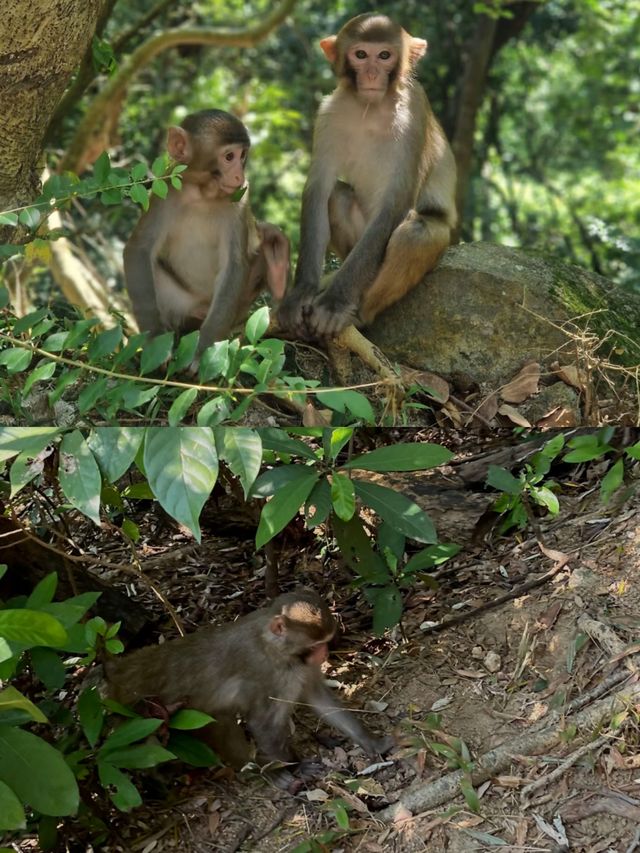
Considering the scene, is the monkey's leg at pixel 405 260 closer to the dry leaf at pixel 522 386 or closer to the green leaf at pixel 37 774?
the dry leaf at pixel 522 386

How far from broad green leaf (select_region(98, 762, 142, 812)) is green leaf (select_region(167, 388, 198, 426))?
116 centimetres

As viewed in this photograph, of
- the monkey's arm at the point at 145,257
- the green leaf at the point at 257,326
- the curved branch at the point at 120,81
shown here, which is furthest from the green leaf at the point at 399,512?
the curved branch at the point at 120,81

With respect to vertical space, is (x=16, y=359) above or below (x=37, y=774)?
above

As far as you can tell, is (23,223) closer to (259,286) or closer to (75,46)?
(75,46)

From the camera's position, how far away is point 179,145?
173 inches

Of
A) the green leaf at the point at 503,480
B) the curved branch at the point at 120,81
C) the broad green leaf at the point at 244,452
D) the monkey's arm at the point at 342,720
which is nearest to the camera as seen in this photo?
the broad green leaf at the point at 244,452

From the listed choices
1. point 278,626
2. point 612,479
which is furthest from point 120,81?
point 612,479

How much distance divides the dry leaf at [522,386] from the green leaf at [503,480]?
2.09 ft

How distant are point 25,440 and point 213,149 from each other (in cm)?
194

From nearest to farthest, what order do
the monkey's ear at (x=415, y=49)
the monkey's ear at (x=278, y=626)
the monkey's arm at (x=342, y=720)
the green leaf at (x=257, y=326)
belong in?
the green leaf at (x=257, y=326) → the monkey's arm at (x=342, y=720) → the monkey's ear at (x=278, y=626) → the monkey's ear at (x=415, y=49)

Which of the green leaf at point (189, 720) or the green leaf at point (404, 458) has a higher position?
the green leaf at point (404, 458)

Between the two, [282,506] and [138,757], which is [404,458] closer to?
[282,506]

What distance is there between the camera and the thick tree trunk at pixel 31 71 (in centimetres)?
366

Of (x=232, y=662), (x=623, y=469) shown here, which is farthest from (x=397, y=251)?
(x=232, y=662)
